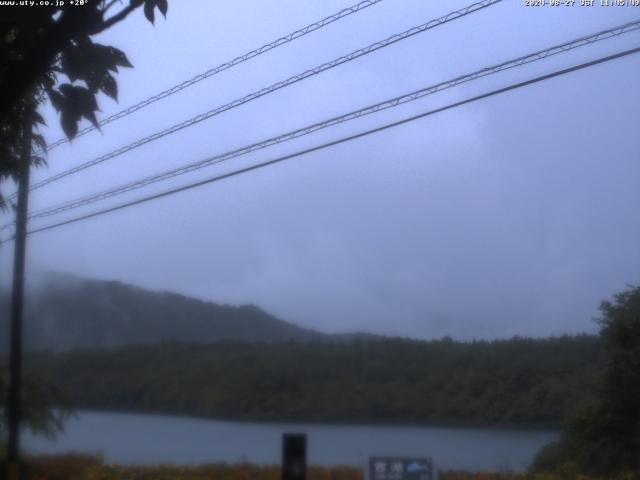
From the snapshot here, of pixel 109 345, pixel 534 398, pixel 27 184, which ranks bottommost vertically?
pixel 534 398

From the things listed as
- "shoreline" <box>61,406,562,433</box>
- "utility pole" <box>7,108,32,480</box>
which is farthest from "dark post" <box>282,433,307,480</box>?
"shoreline" <box>61,406,562,433</box>

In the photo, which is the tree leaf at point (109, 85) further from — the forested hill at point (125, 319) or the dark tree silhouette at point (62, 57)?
the forested hill at point (125, 319)

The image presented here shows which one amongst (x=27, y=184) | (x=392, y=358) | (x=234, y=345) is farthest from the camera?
(x=234, y=345)

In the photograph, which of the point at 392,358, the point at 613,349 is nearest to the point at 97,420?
the point at 392,358

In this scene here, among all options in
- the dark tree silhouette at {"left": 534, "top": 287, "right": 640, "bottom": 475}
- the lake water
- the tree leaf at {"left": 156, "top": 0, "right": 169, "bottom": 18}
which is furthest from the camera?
the dark tree silhouette at {"left": 534, "top": 287, "right": 640, "bottom": 475}

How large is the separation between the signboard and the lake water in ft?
14.1

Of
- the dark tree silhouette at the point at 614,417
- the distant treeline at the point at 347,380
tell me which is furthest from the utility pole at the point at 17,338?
the dark tree silhouette at the point at 614,417

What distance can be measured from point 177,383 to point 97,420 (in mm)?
1699

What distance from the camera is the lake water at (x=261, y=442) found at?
15.1 m

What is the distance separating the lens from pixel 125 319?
697 inches

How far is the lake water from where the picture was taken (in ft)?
49.7

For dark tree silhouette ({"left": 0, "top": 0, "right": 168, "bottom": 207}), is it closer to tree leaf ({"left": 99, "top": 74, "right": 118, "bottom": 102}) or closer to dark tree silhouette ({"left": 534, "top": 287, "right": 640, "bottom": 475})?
tree leaf ({"left": 99, "top": 74, "right": 118, "bottom": 102})

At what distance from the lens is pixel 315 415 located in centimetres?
1659

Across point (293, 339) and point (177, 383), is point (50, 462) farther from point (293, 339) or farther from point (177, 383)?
point (293, 339)
